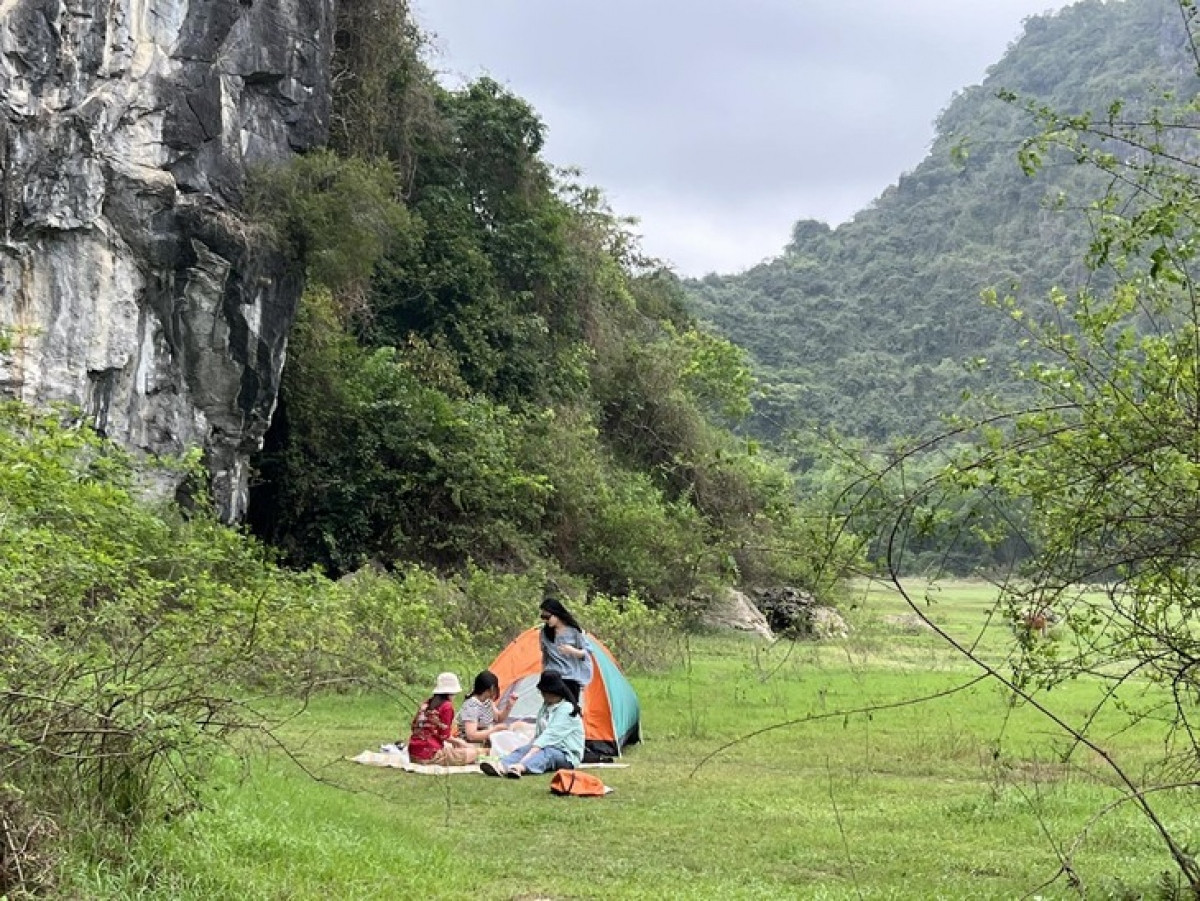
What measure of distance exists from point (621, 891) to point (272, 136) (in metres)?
17.4

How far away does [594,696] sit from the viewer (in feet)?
34.2

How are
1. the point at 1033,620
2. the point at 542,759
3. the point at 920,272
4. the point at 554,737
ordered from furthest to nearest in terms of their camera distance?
the point at 920,272, the point at 554,737, the point at 542,759, the point at 1033,620

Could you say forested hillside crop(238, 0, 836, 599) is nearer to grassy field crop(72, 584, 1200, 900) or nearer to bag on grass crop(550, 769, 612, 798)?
grassy field crop(72, 584, 1200, 900)

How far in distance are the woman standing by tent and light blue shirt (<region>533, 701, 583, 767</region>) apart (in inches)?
17.6

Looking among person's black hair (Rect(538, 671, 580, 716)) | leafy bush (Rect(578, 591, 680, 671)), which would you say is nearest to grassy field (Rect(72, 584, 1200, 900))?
person's black hair (Rect(538, 671, 580, 716))

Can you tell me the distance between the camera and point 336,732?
1079 cm

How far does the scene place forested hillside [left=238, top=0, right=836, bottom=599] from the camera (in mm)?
21500

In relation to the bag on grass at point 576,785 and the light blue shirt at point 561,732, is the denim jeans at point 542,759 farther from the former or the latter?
the bag on grass at point 576,785

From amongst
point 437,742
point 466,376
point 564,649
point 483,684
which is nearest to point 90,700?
point 437,742

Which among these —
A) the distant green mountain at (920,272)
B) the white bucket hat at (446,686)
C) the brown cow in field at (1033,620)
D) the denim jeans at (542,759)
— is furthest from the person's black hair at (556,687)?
the distant green mountain at (920,272)

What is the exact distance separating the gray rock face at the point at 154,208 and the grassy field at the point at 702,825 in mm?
7450

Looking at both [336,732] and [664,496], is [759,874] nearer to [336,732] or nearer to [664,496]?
[336,732]

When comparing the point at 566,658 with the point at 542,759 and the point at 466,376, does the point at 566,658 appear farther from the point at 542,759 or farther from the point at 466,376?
the point at 466,376

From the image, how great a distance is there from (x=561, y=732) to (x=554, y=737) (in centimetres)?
7
